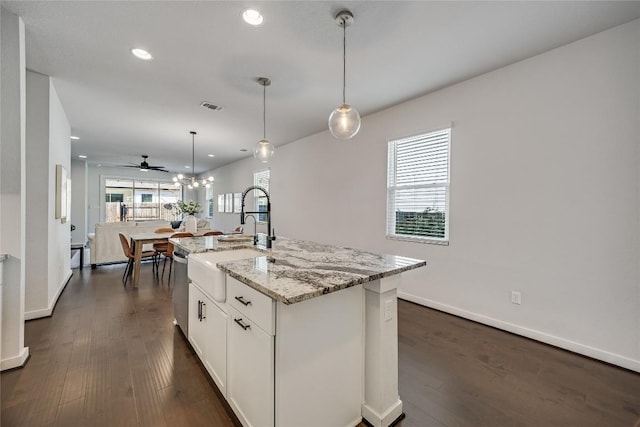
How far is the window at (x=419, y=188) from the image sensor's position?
3.21m

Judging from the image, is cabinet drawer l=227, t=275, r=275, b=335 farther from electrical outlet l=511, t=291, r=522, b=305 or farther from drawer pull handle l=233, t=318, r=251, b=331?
electrical outlet l=511, t=291, r=522, b=305

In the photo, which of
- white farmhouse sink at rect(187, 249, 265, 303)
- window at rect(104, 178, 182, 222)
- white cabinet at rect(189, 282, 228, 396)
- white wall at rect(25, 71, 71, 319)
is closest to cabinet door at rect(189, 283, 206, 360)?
white cabinet at rect(189, 282, 228, 396)

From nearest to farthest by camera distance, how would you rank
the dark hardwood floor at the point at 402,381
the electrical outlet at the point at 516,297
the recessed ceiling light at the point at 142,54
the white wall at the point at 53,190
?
the dark hardwood floor at the point at 402,381 < the recessed ceiling light at the point at 142,54 < the electrical outlet at the point at 516,297 < the white wall at the point at 53,190

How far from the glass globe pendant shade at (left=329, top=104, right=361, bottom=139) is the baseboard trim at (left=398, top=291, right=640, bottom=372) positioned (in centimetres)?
241

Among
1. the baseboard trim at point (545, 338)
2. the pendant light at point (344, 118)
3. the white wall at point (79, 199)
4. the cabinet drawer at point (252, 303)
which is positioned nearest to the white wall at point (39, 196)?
the cabinet drawer at point (252, 303)

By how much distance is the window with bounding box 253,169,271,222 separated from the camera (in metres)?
6.67

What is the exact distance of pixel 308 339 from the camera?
1.28 meters

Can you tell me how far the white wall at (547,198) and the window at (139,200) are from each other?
10319mm

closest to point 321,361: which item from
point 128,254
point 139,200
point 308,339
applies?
point 308,339

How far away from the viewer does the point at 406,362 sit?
7.02ft

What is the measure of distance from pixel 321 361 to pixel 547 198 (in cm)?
253

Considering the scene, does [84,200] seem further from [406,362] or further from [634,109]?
[634,109]

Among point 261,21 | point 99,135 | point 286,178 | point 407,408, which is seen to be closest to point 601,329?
point 407,408

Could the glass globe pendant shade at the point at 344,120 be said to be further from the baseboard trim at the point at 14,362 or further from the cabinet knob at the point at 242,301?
the baseboard trim at the point at 14,362
